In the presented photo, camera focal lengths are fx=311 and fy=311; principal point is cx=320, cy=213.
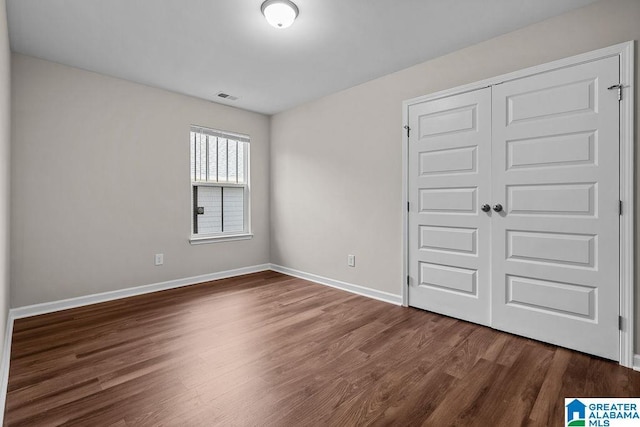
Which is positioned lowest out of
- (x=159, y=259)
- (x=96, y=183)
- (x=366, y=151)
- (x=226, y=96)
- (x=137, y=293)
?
(x=137, y=293)

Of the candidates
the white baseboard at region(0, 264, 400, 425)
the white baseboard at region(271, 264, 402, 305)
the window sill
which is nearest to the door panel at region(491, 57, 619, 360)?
the white baseboard at region(0, 264, 400, 425)

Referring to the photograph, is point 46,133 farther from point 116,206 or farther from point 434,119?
point 434,119

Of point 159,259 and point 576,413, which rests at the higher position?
point 159,259

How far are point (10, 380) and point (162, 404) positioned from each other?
1.03m

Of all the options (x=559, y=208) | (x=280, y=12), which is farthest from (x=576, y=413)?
(x=280, y=12)

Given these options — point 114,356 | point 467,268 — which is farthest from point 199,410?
point 467,268

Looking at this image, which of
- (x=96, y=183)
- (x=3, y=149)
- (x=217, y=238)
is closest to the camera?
(x=3, y=149)

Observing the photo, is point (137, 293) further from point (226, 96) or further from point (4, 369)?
point (226, 96)

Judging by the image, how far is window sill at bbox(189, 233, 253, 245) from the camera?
4041mm

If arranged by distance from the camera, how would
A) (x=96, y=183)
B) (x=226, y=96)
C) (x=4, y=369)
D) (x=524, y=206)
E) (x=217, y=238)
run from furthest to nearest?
1. (x=217, y=238)
2. (x=226, y=96)
3. (x=96, y=183)
4. (x=524, y=206)
5. (x=4, y=369)

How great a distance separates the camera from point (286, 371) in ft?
6.45

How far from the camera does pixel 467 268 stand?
2754 millimetres

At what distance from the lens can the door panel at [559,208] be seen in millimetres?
2074

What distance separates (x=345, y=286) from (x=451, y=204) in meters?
1.62
